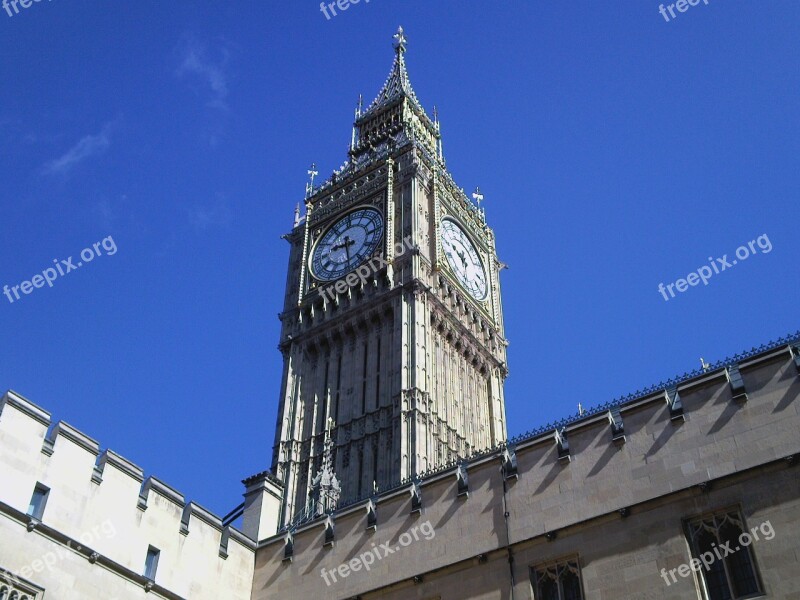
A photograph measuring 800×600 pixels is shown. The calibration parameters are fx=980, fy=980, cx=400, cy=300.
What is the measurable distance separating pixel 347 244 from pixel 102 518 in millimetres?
38376

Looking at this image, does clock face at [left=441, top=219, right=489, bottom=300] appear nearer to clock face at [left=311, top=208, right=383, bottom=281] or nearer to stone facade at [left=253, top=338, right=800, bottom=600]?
clock face at [left=311, top=208, right=383, bottom=281]

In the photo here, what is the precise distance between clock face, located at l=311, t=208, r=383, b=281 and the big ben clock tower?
0.09 metres

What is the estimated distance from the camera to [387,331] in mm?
51969

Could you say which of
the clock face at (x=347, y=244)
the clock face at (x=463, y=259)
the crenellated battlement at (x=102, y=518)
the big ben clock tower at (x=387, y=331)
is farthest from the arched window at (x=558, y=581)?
the clock face at (x=463, y=259)

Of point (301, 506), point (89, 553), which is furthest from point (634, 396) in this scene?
point (301, 506)

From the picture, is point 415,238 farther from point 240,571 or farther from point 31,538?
point 31,538

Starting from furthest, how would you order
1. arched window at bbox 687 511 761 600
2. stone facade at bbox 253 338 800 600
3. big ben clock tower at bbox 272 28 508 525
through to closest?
1. big ben clock tower at bbox 272 28 508 525
2. stone facade at bbox 253 338 800 600
3. arched window at bbox 687 511 761 600

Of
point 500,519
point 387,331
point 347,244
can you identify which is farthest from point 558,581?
point 347,244

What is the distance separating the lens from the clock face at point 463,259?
5731 centimetres

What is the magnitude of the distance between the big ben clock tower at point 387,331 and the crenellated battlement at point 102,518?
904 inches

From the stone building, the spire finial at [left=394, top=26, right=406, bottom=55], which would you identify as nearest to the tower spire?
the spire finial at [left=394, top=26, right=406, bottom=55]

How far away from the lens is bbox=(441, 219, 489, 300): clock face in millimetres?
57312

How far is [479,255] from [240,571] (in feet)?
135

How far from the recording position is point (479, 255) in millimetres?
61375
